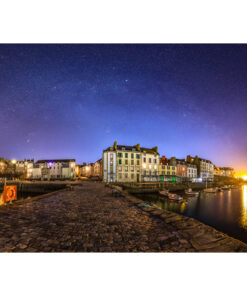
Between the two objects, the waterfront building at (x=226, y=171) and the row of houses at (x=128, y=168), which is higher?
the row of houses at (x=128, y=168)

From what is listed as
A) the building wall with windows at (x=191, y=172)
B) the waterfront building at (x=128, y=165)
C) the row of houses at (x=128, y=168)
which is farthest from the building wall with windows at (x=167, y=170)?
the building wall with windows at (x=191, y=172)

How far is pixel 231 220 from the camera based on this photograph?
1792 cm

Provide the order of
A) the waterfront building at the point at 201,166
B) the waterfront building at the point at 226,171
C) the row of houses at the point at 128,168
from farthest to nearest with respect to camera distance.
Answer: the waterfront building at the point at 226,171
the waterfront building at the point at 201,166
the row of houses at the point at 128,168

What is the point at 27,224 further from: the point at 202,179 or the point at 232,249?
the point at 202,179

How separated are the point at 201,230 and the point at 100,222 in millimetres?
3898

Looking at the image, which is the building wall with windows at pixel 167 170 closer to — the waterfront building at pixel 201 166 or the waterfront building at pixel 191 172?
the waterfront building at pixel 191 172

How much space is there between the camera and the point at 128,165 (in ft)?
135

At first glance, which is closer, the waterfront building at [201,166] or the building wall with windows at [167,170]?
the building wall with windows at [167,170]

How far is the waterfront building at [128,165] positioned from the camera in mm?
39969

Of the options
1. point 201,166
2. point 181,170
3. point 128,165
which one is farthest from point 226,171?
point 128,165

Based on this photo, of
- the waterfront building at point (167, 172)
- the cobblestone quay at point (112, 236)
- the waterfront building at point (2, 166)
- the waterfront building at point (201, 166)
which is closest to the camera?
the cobblestone quay at point (112, 236)

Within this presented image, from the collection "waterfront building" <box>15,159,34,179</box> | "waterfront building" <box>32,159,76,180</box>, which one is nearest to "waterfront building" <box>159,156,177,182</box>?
"waterfront building" <box>32,159,76,180</box>

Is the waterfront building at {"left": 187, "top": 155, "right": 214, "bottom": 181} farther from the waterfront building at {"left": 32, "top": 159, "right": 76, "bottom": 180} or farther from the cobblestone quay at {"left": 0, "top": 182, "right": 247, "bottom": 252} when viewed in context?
the cobblestone quay at {"left": 0, "top": 182, "right": 247, "bottom": 252}

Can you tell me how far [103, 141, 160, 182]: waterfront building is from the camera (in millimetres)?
39969
